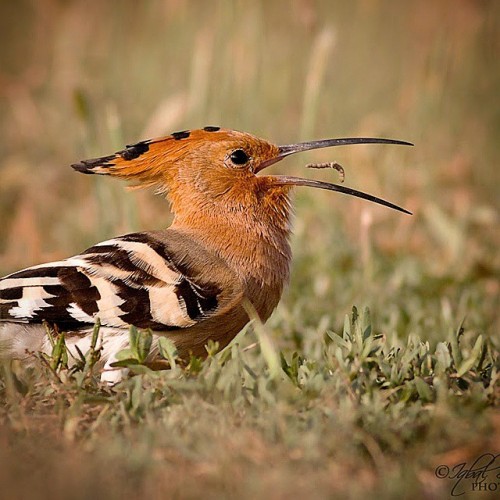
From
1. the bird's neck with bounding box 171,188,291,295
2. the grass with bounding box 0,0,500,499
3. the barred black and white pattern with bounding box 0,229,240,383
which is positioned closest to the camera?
the grass with bounding box 0,0,500,499

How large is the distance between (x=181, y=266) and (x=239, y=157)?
1.81ft

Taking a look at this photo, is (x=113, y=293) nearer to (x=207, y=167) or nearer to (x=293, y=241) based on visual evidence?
(x=207, y=167)

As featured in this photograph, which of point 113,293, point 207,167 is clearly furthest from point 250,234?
point 113,293

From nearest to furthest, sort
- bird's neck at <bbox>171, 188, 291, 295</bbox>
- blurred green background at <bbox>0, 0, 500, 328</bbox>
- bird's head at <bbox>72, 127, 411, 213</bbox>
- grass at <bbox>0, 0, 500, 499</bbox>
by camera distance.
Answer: grass at <bbox>0, 0, 500, 499</bbox> → bird's neck at <bbox>171, 188, 291, 295</bbox> → bird's head at <bbox>72, 127, 411, 213</bbox> → blurred green background at <bbox>0, 0, 500, 328</bbox>

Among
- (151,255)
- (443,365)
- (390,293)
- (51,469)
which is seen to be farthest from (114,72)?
(51,469)

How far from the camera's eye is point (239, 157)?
3439 mm

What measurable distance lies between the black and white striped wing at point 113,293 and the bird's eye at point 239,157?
0.53m

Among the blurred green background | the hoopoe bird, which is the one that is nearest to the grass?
the blurred green background

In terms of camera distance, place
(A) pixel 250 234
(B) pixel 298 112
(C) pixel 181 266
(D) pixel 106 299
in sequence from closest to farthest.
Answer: (D) pixel 106 299, (C) pixel 181 266, (A) pixel 250 234, (B) pixel 298 112

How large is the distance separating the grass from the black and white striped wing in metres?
0.20

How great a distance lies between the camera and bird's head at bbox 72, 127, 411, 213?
338 cm

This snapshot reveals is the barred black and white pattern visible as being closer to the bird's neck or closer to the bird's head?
the bird's neck

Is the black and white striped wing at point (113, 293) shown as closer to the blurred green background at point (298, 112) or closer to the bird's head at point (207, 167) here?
the bird's head at point (207, 167)

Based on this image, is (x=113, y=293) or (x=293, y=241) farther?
(x=293, y=241)
